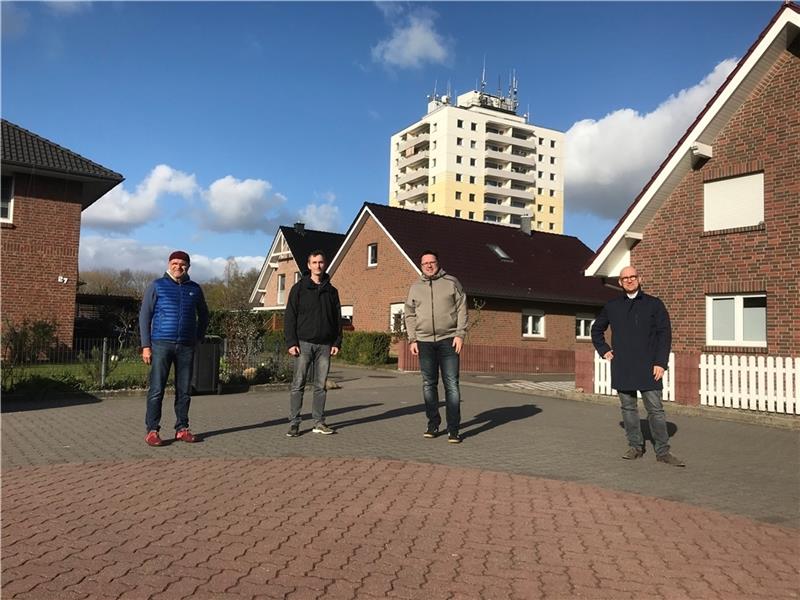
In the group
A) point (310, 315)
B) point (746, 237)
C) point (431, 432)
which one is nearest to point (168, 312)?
point (310, 315)

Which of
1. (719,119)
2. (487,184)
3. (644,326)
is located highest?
(487,184)

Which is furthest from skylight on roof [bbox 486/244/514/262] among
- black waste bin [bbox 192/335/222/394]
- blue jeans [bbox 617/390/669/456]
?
blue jeans [bbox 617/390/669/456]

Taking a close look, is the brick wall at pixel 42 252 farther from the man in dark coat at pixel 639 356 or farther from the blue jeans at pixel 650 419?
the blue jeans at pixel 650 419

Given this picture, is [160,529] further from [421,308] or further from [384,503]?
[421,308]

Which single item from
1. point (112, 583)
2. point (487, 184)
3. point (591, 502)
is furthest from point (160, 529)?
point (487, 184)

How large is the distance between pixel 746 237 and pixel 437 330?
27.0 ft

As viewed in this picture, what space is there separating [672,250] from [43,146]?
1687 cm

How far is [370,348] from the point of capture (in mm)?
22078

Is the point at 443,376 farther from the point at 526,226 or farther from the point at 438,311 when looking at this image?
the point at 526,226

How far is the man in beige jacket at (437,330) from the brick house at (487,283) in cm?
1427

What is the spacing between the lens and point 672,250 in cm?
1369

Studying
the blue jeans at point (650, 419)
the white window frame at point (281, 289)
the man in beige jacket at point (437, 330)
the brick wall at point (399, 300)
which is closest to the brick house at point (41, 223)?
the brick wall at point (399, 300)

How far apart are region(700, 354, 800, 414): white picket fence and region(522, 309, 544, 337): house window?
48.3 ft

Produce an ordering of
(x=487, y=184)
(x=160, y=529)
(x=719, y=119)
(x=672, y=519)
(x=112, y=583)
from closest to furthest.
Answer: (x=112, y=583) → (x=160, y=529) → (x=672, y=519) → (x=719, y=119) → (x=487, y=184)
